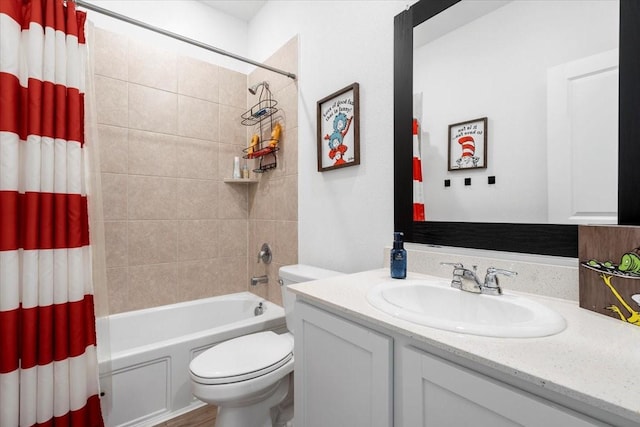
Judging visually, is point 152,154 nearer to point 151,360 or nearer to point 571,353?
point 151,360

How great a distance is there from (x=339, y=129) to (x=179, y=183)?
4.24 feet

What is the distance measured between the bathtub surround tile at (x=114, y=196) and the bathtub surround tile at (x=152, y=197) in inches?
1.3

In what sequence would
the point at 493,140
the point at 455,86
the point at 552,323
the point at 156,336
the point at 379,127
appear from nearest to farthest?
1. the point at 552,323
2. the point at 493,140
3. the point at 455,86
4. the point at 379,127
5. the point at 156,336

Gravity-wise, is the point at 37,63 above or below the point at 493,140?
above

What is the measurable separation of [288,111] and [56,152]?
126 centimetres

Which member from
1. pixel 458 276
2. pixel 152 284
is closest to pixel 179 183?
pixel 152 284

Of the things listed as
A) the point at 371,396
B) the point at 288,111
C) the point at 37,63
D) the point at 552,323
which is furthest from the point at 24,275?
the point at 552,323

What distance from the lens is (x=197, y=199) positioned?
223 cm

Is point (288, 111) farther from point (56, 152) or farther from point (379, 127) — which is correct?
point (56, 152)

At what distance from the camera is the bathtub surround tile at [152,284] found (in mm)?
1982

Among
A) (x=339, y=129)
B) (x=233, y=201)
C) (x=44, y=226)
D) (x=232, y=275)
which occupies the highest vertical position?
(x=339, y=129)

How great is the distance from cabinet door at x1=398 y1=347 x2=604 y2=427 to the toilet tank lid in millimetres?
855

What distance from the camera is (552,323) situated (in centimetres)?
64

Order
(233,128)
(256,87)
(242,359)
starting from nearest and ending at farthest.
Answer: (242,359), (256,87), (233,128)
